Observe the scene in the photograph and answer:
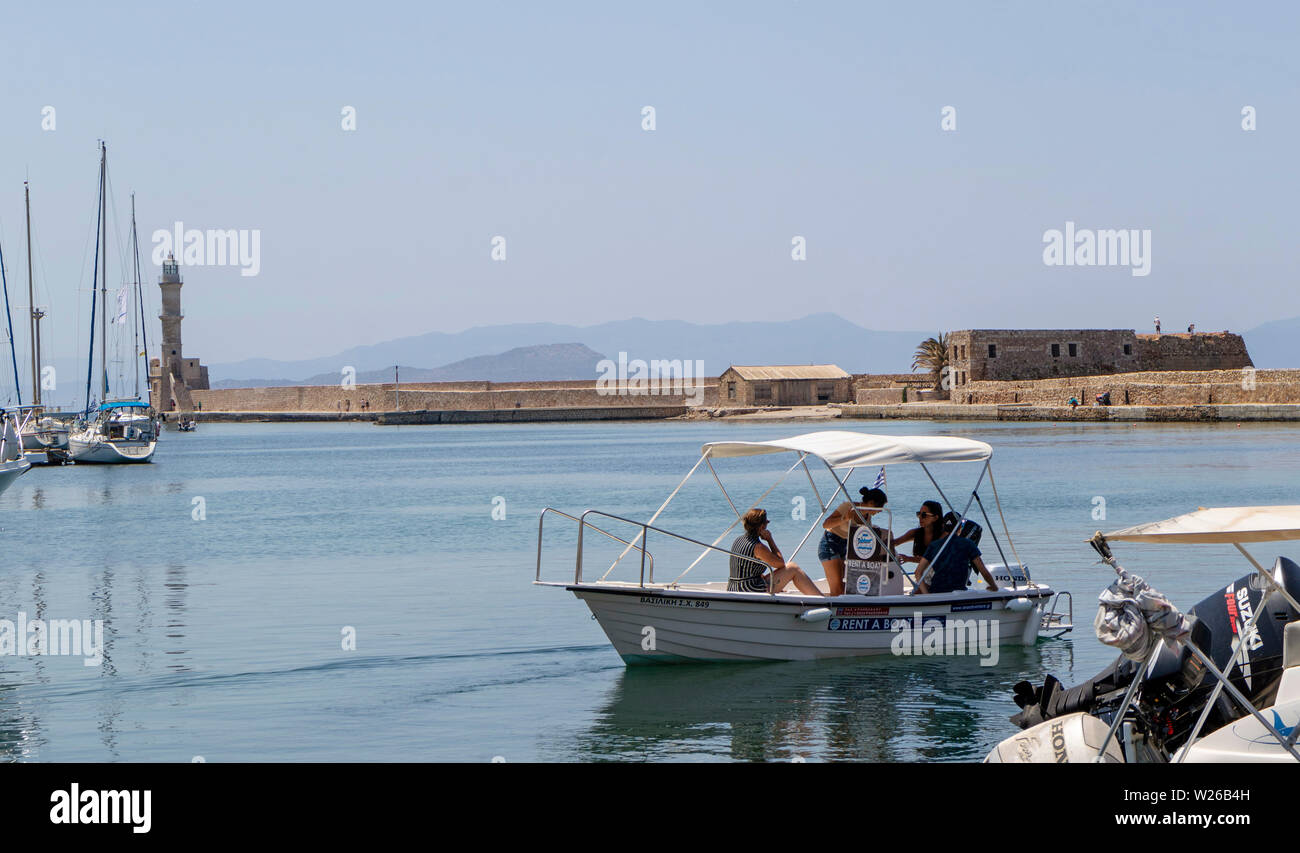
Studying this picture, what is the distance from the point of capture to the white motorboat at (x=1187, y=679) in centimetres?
615

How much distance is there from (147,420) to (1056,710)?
58880mm

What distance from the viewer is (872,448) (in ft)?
38.7

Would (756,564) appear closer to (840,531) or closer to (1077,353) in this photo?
(840,531)

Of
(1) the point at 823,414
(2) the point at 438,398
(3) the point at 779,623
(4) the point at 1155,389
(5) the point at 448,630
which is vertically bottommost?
(5) the point at 448,630

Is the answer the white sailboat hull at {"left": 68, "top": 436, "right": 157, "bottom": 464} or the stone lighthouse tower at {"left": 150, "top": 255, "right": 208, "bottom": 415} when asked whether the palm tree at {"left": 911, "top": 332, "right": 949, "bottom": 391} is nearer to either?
the white sailboat hull at {"left": 68, "top": 436, "right": 157, "bottom": 464}

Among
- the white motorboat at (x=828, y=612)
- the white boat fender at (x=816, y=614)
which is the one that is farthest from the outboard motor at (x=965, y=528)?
the white boat fender at (x=816, y=614)

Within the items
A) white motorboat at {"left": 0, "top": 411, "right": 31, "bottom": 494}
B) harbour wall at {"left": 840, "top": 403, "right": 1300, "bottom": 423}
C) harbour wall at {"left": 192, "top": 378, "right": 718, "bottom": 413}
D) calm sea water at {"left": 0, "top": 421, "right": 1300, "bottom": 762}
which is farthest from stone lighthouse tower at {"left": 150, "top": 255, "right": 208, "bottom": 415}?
white motorboat at {"left": 0, "top": 411, "right": 31, "bottom": 494}

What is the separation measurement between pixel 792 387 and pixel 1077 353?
61.6 ft

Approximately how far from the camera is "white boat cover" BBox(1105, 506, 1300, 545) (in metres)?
6.11

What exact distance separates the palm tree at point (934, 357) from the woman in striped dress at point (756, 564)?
72.5 m

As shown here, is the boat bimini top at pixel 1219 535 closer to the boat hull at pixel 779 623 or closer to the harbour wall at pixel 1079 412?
the boat hull at pixel 779 623

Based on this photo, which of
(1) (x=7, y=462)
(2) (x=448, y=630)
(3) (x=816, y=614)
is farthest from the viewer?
(1) (x=7, y=462)

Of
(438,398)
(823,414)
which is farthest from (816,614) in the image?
(438,398)
